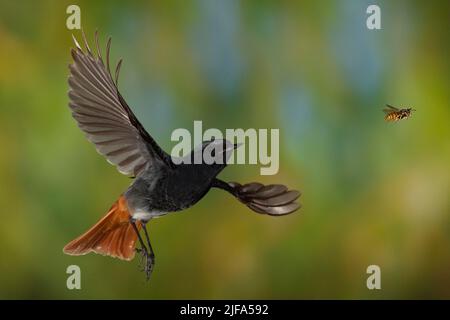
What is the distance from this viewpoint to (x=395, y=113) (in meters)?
2.15

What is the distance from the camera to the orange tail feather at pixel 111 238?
1.61 metres

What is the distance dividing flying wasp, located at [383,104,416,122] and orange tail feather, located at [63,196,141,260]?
2.96 ft

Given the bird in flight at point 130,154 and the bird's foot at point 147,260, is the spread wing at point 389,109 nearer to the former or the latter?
the bird in flight at point 130,154

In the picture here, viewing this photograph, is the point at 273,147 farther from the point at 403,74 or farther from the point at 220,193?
the point at 403,74

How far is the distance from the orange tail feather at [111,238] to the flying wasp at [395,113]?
90cm

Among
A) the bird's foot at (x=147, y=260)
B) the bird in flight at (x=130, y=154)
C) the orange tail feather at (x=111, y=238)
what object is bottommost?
the bird's foot at (x=147, y=260)

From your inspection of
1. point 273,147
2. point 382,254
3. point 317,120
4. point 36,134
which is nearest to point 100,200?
point 36,134

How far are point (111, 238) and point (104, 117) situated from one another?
0.31 metres

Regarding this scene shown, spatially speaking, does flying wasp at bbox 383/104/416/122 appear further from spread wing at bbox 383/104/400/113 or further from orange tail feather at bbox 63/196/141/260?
orange tail feather at bbox 63/196/141/260

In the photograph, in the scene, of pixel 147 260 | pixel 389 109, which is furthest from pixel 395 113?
pixel 147 260

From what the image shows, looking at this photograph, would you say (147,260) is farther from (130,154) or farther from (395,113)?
(395,113)

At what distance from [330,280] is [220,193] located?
0.45 metres

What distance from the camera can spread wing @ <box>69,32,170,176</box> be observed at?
4.81 feet

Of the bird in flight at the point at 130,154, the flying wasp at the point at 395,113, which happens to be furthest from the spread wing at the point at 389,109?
the bird in flight at the point at 130,154
